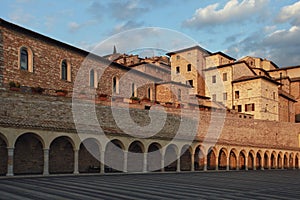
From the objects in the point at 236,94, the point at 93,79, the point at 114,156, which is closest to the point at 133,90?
the point at 93,79

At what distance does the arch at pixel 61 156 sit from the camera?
2825 cm

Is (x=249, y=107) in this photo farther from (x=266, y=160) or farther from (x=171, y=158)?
(x=171, y=158)

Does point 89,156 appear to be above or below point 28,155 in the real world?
below

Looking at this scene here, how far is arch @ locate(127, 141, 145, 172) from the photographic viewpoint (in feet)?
111

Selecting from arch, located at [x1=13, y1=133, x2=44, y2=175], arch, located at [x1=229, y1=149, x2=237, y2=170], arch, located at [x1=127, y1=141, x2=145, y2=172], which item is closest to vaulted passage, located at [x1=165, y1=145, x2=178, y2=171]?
arch, located at [x1=127, y1=141, x2=145, y2=172]

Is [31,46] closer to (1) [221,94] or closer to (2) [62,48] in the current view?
(2) [62,48]

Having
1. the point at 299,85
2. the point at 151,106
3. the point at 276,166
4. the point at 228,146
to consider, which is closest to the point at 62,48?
the point at 151,106

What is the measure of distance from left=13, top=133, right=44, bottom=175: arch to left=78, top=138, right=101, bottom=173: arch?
3687mm

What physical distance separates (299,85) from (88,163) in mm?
57240

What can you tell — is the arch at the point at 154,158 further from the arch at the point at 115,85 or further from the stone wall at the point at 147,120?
the arch at the point at 115,85

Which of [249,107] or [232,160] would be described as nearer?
[232,160]

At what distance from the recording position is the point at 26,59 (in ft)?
106

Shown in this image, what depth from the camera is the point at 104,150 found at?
96.4ft

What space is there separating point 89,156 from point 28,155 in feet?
18.9
